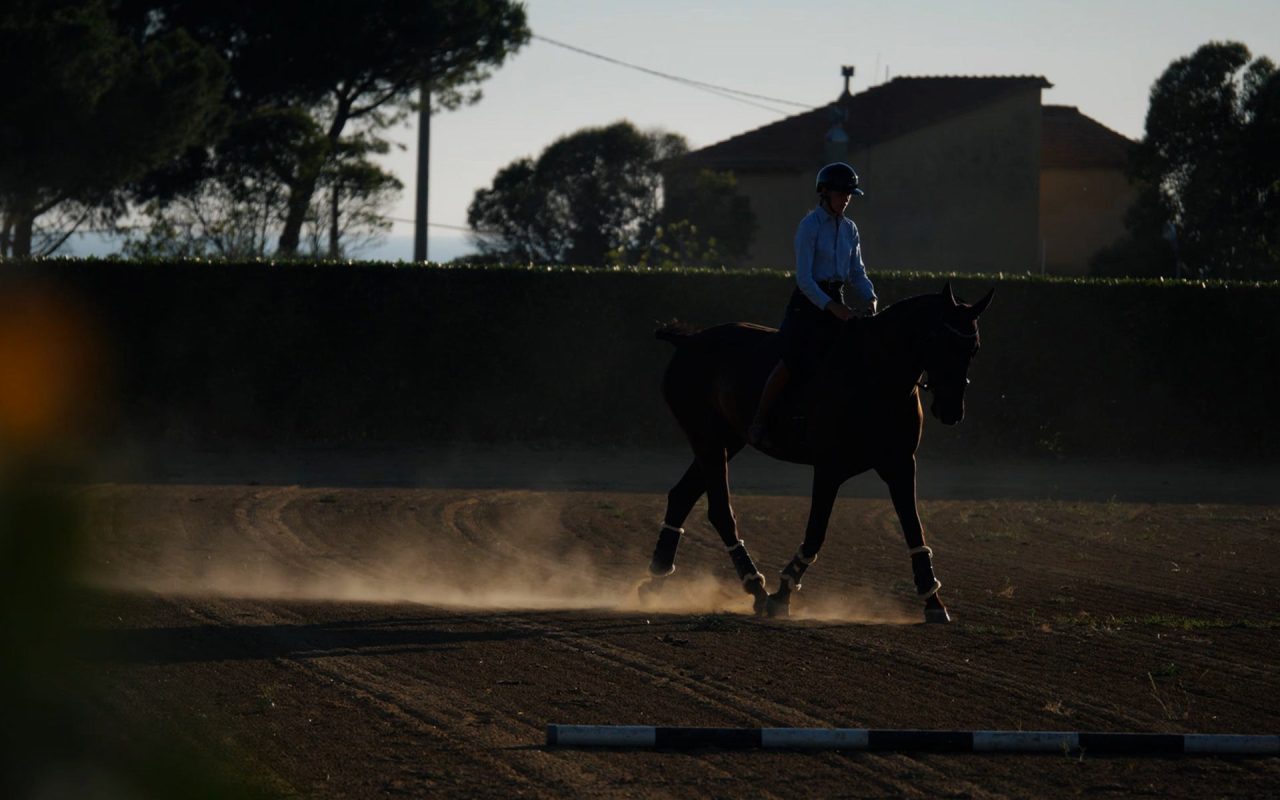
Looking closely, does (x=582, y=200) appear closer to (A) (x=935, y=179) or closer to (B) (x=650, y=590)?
(A) (x=935, y=179)

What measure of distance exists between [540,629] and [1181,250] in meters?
39.5

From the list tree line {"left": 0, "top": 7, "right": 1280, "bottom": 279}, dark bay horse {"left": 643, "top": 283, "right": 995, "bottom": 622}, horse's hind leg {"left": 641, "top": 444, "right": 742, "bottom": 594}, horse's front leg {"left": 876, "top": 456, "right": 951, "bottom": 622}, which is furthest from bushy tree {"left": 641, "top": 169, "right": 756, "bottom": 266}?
horse's front leg {"left": 876, "top": 456, "right": 951, "bottom": 622}

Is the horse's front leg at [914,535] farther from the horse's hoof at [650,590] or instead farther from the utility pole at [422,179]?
the utility pole at [422,179]

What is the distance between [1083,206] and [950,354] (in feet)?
157

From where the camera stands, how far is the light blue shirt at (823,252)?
10109 millimetres

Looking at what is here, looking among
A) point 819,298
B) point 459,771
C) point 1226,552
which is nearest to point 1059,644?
point 819,298

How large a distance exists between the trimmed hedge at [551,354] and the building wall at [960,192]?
24.0m

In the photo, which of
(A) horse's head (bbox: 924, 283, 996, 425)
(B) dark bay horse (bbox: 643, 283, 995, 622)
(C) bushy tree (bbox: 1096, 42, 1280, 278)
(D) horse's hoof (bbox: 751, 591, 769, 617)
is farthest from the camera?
(C) bushy tree (bbox: 1096, 42, 1280, 278)

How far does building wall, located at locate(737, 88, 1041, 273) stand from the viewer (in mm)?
48375

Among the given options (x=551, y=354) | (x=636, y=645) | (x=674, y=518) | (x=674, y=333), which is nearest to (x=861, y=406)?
(x=674, y=518)

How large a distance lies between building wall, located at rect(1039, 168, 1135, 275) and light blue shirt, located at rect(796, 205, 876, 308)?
4620 centimetres

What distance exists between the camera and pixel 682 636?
31.0 ft

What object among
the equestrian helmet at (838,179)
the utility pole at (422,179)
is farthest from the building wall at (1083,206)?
the equestrian helmet at (838,179)

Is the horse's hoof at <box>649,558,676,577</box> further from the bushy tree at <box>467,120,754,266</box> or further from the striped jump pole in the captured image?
the bushy tree at <box>467,120,754,266</box>
